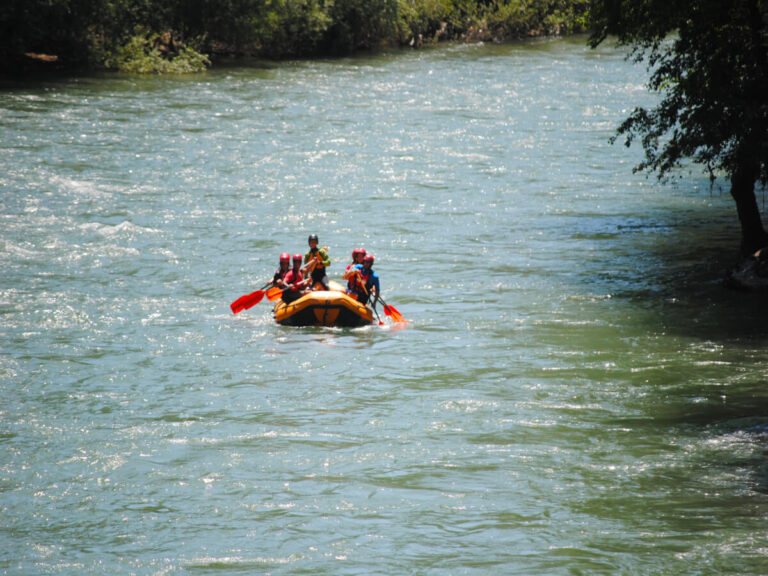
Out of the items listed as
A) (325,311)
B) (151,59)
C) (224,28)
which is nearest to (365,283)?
(325,311)

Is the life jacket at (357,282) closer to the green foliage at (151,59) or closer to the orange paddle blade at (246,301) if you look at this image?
the orange paddle blade at (246,301)

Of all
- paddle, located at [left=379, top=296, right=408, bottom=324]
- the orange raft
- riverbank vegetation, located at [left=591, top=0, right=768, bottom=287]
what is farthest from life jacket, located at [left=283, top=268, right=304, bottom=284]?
riverbank vegetation, located at [left=591, top=0, right=768, bottom=287]

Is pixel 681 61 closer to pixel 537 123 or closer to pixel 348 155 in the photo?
pixel 348 155

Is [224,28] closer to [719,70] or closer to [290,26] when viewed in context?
[290,26]

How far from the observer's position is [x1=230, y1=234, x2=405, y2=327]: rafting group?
588 inches

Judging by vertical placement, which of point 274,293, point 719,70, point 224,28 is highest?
point 224,28

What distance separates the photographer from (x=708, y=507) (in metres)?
9.48

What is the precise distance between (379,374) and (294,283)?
123 inches

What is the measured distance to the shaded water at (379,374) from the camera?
9.11 meters

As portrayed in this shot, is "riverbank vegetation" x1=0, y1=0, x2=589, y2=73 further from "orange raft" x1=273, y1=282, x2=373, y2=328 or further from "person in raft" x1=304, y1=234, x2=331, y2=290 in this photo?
"orange raft" x1=273, y1=282, x2=373, y2=328

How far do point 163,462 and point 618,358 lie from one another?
21.5ft

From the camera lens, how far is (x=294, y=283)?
51.6 ft

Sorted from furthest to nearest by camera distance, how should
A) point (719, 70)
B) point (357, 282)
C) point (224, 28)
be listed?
point (224, 28) → point (719, 70) → point (357, 282)

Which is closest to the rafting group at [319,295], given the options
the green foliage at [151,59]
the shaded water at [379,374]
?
the shaded water at [379,374]
